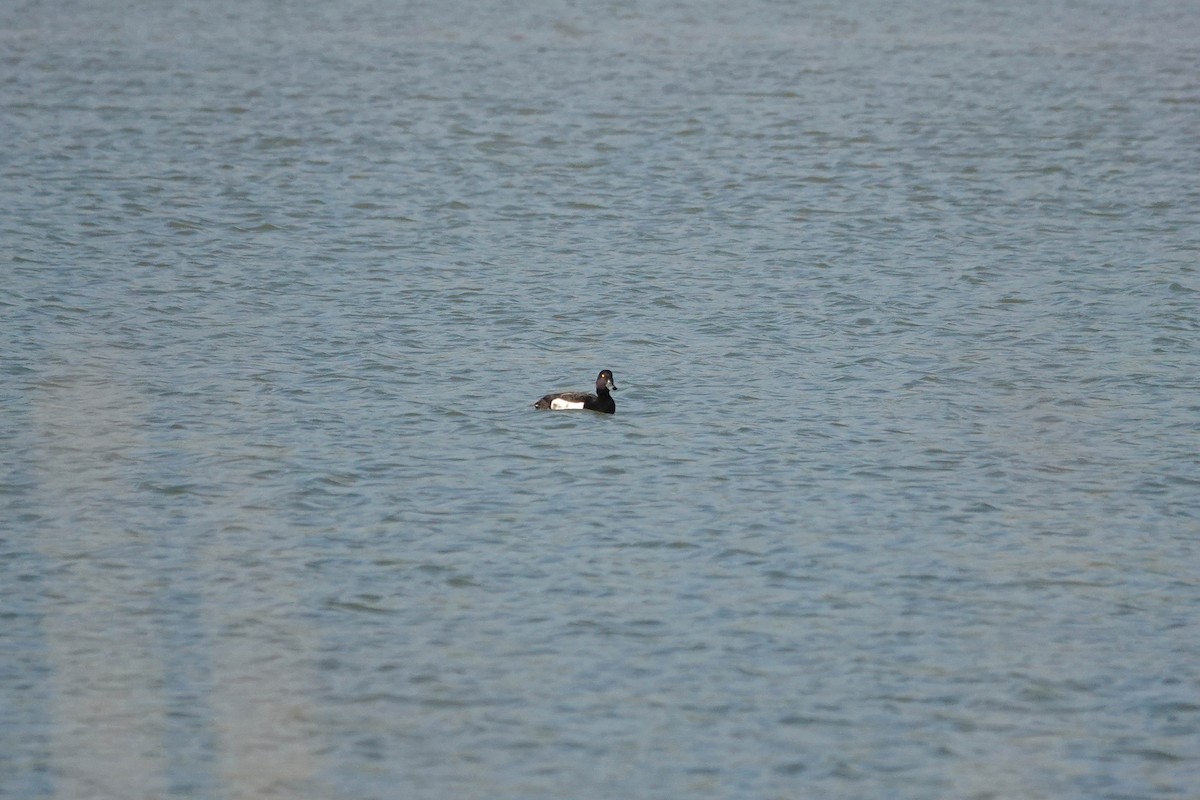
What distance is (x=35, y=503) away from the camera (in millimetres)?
15055

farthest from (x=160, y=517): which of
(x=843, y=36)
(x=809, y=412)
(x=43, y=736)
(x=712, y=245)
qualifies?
(x=843, y=36)

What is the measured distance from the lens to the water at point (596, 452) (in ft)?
36.8

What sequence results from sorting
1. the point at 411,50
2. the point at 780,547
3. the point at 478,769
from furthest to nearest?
the point at 411,50 < the point at 780,547 < the point at 478,769

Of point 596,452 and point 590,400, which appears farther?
point 590,400

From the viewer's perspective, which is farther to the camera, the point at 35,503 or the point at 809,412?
the point at 809,412

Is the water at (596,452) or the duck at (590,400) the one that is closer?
the water at (596,452)

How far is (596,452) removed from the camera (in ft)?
55.4

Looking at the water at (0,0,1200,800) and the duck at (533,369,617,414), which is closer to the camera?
the water at (0,0,1200,800)

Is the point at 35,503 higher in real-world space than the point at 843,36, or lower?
lower

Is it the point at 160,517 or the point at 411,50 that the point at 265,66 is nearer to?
the point at 411,50

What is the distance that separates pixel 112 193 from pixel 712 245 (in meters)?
9.42

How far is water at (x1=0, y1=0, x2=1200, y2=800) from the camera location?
11.2 meters

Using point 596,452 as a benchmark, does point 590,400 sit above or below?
above

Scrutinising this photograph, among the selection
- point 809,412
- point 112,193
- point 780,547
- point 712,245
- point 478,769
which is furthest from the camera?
point 112,193
